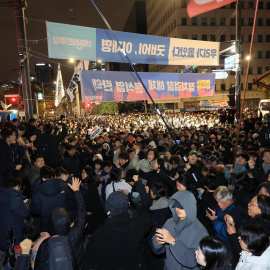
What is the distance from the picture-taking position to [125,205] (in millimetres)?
2652

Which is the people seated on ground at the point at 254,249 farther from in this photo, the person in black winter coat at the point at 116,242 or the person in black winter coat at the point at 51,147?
the person in black winter coat at the point at 51,147

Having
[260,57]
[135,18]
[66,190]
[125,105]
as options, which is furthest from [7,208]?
[135,18]

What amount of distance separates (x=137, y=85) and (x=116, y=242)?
24.6ft

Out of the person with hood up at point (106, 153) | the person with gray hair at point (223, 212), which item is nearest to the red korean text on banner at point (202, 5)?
the person with hood up at point (106, 153)

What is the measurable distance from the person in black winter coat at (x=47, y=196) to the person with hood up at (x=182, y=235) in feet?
5.99

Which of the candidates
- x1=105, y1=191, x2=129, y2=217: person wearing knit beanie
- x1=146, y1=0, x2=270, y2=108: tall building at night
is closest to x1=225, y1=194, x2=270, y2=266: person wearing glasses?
x1=105, y1=191, x2=129, y2=217: person wearing knit beanie

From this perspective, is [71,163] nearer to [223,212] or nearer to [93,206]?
[93,206]

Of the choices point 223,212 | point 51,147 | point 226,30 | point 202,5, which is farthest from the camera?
point 226,30

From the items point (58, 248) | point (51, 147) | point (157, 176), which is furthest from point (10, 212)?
point (51, 147)

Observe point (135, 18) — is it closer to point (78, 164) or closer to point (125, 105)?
point (125, 105)

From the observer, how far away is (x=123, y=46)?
872 centimetres

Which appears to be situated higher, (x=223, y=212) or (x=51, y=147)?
(x=51, y=147)

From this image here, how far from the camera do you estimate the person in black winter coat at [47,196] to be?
404 cm

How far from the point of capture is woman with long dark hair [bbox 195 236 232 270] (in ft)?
7.54
